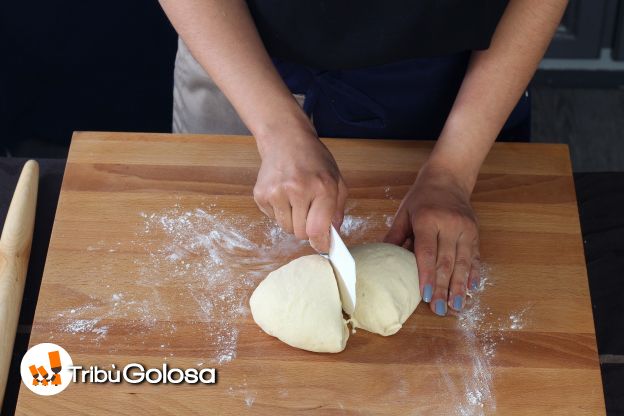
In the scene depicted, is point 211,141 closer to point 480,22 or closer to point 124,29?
point 480,22

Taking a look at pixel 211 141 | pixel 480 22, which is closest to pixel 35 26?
pixel 211 141

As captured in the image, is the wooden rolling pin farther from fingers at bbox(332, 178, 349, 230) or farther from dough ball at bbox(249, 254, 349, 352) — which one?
fingers at bbox(332, 178, 349, 230)

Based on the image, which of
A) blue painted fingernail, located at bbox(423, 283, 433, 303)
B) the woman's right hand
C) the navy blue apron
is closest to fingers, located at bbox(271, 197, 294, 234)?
the woman's right hand

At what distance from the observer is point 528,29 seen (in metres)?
1.28

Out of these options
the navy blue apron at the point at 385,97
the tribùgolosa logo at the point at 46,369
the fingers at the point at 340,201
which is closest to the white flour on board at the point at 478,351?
the fingers at the point at 340,201

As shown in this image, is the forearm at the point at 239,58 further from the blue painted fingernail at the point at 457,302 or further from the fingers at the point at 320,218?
the blue painted fingernail at the point at 457,302

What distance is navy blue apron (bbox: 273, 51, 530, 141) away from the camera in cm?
141

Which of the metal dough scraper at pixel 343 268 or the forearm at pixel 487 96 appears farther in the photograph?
the forearm at pixel 487 96

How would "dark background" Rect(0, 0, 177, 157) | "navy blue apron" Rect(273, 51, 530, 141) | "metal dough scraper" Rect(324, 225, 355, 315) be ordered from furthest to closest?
"dark background" Rect(0, 0, 177, 157) → "navy blue apron" Rect(273, 51, 530, 141) → "metal dough scraper" Rect(324, 225, 355, 315)

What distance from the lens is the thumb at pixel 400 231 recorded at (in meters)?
1.30

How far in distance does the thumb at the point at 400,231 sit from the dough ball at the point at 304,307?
6.2 inches

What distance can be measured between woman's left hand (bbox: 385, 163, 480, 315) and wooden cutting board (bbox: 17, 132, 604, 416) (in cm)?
3

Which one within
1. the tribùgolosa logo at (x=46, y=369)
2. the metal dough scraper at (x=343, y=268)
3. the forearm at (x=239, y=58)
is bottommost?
the tribùgolosa logo at (x=46, y=369)

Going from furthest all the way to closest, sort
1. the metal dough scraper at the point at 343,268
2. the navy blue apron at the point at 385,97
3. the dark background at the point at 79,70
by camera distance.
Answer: the dark background at the point at 79,70 < the navy blue apron at the point at 385,97 < the metal dough scraper at the point at 343,268
